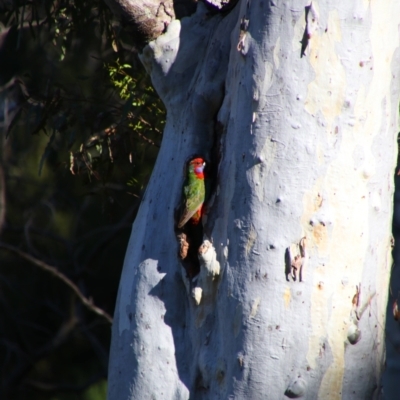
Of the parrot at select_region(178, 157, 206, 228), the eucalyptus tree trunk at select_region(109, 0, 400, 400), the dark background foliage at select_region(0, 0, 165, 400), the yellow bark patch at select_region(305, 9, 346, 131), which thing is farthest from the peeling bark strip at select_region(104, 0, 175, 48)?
the dark background foliage at select_region(0, 0, 165, 400)

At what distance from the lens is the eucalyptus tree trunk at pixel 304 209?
1.59m

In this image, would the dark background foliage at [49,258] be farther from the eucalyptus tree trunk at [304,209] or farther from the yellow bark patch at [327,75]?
the yellow bark patch at [327,75]

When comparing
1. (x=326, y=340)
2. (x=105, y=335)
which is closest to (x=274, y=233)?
(x=326, y=340)

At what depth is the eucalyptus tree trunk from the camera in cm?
159

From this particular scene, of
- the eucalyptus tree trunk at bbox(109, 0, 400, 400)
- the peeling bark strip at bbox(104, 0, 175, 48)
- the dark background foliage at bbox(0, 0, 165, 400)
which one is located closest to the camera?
the eucalyptus tree trunk at bbox(109, 0, 400, 400)

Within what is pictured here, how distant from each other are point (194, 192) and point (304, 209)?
0.34 meters

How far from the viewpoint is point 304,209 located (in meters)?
1.60

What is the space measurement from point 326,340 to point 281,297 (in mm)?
148

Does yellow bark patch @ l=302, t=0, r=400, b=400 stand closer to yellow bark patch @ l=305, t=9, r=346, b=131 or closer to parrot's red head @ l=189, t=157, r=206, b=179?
yellow bark patch @ l=305, t=9, r=346, b=131

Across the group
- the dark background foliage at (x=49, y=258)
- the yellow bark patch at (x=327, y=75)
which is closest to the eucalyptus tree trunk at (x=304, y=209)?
the yellow bark patch at (x=327, y=75)

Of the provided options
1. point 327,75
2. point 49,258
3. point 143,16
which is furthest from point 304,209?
point 49,258

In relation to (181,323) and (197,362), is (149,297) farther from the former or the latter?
(197,362)

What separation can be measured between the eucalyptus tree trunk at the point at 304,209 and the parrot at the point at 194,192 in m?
0.08

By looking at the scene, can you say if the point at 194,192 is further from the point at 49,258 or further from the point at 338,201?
the point at 49,258
